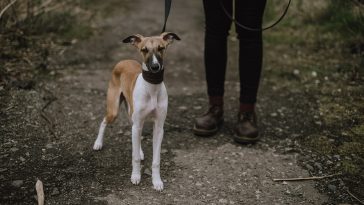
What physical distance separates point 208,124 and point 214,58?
1.80 ft

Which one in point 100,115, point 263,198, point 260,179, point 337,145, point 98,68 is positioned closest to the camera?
point 263,198

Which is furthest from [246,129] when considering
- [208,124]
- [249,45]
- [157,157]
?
[157,157]

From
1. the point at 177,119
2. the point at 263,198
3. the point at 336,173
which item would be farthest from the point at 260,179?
the point at 177,119

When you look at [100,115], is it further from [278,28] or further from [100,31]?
[278,28]

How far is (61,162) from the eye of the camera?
3.43 meters

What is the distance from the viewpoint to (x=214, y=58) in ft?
12.5

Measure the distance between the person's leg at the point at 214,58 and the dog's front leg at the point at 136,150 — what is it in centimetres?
84

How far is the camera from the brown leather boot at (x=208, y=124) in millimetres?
3891

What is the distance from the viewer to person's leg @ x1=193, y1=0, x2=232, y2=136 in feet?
11.9

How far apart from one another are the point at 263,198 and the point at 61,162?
57.9 inches

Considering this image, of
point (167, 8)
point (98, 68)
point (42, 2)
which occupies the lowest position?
point (98, 68)

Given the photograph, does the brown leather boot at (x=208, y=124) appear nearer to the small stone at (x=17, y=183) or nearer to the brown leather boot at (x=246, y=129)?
the brown leather boot at (x=246, y=129)

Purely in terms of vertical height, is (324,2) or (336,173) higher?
(324,2)

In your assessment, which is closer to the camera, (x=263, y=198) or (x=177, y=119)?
(x=263, y=198)
